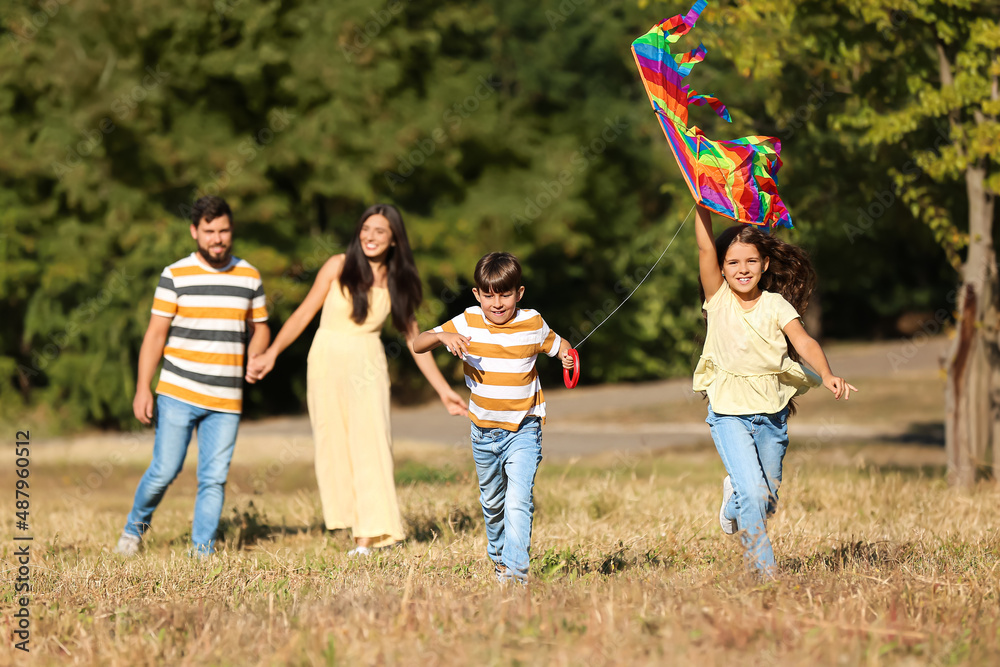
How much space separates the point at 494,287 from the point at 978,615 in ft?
7.68

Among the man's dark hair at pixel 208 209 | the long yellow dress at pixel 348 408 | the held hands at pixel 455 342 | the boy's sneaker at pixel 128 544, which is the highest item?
the man's dark hair at pixel 208 209

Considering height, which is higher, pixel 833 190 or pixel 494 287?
pixel 833 190

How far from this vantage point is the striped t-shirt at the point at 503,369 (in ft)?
16.5

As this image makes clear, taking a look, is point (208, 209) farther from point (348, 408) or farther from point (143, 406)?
point (348, 408)

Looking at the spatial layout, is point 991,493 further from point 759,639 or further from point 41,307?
point 41,307

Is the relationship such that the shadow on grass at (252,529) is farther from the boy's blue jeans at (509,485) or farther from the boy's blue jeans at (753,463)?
the boy's blue jeans at (753,463)

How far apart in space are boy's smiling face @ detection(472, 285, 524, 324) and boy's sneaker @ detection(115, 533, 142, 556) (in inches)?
105

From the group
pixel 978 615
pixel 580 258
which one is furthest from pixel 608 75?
pixel 978 615

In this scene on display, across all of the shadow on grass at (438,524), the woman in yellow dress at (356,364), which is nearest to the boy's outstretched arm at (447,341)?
the woman in yellow dress at (356,364)

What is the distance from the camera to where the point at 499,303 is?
16.3 ft

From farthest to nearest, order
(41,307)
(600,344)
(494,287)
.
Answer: (600,344) → (41,307) → (494,287)

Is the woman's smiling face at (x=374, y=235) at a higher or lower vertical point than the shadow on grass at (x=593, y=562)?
higher

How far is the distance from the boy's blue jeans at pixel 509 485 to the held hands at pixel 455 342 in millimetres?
396

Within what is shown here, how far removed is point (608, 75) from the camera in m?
24.1
